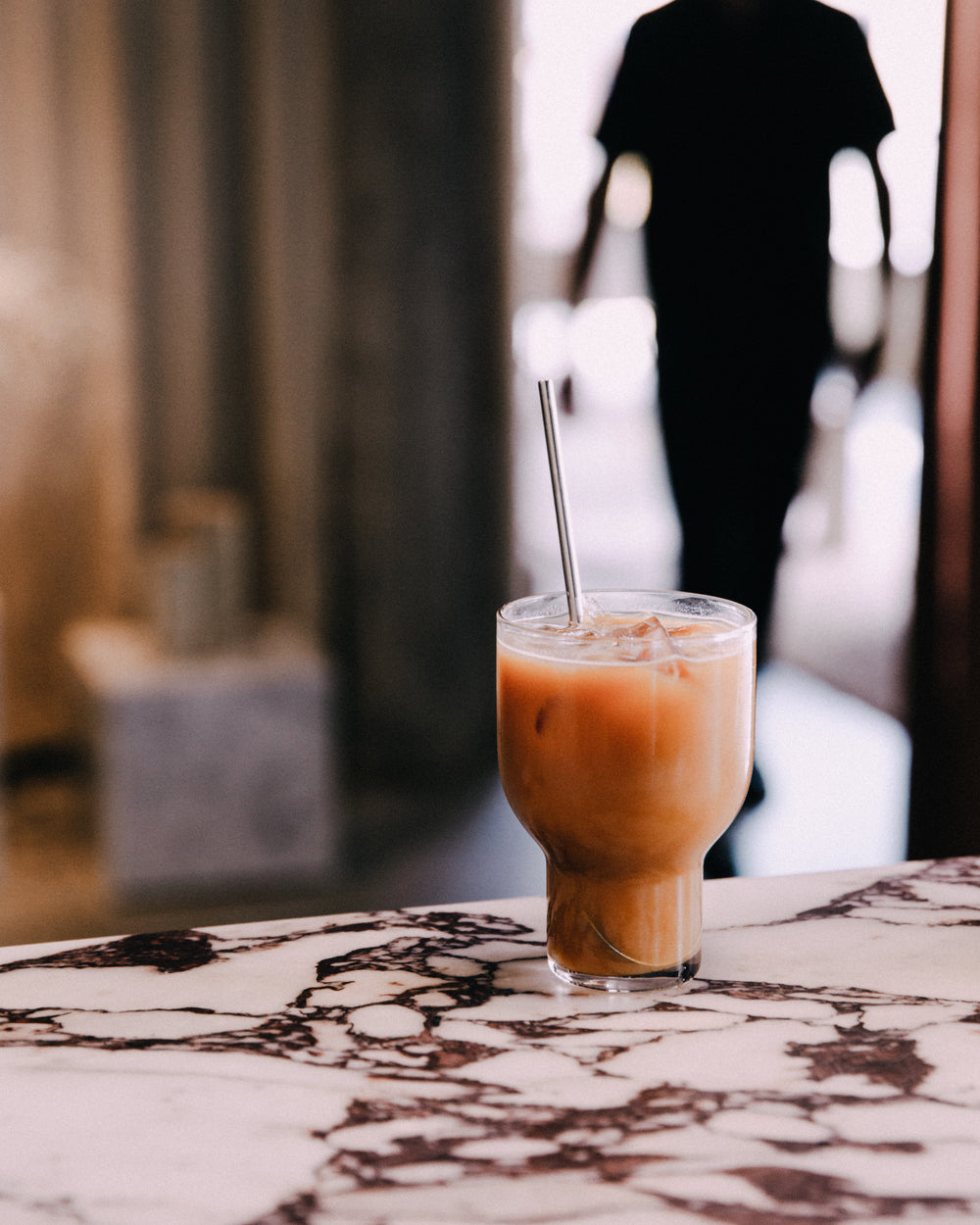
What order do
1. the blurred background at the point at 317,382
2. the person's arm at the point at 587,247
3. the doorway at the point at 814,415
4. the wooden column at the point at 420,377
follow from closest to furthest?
the doorway at the point at 814,415
the blurred background at the point at 317,382
the wooden column at the point at 420,377
the person's arm at the point at 587,247

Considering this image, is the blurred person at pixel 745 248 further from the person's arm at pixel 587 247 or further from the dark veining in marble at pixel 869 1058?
the dark veining in marble at pixel 869 1058

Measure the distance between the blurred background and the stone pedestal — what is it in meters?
0.01

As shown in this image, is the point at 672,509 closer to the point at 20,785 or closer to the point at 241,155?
the point at 241,155

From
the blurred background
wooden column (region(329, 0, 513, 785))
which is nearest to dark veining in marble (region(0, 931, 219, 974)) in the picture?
the blurred background

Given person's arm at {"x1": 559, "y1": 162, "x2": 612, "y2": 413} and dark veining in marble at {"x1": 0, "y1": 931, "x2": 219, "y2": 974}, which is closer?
dark veining in marble at {"x1": 0, "y1": 931, "x2": 219, "y2": 974}

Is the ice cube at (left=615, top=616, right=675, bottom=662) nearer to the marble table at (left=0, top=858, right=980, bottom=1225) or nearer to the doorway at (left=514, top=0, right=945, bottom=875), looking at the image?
the marble table at (left=0, top=858, right=980, bottom=1225)

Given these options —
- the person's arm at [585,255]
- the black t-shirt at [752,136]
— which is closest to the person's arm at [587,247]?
the person's arm at [585,255]

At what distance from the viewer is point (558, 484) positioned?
2.09ft

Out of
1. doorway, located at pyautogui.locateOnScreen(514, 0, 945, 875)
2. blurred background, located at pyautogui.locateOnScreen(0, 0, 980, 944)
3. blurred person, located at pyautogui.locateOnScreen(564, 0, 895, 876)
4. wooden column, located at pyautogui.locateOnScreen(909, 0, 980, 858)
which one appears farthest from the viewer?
blurred background, located at pyautogui.locateOnScreen(0, 0, 980, 944)

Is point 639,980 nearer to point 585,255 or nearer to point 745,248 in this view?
point 745,248

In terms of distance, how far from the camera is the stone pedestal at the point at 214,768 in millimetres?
2670

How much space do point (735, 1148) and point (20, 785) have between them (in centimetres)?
309

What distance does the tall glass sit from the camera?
2.02ft

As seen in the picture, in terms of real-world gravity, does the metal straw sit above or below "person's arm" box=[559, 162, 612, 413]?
below
